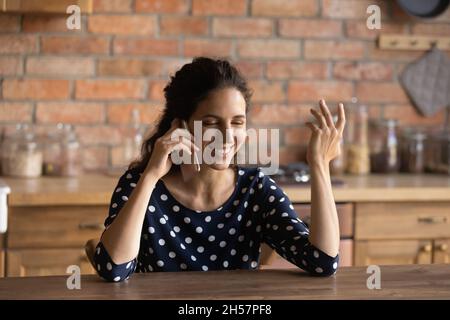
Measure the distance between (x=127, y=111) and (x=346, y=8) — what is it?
1089 mm

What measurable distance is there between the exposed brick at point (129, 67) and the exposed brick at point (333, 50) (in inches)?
26.7

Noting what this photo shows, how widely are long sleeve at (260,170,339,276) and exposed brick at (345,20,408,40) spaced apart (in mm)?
1648

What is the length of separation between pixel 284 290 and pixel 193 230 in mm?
455

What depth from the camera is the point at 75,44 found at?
3.18 meters

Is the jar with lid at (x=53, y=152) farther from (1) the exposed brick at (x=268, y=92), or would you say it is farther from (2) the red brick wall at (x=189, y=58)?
(1) the exposed brick at (x=268, y=92)

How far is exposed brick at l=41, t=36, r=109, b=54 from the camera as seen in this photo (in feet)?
10.3

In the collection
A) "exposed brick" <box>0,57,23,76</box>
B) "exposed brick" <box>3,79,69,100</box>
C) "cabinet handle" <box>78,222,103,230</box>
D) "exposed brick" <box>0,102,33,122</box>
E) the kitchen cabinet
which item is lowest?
"cabinet handle" <box>78,222,103,230</box>

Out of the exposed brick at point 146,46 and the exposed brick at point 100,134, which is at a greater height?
the exposed brick at point 146,46

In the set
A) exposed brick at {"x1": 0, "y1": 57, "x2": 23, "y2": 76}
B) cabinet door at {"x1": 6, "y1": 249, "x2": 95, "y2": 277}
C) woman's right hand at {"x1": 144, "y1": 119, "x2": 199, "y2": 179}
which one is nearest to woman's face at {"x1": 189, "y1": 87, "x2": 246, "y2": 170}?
woman's right hand at {"x1": 144, "y1": 119, "x2": 199, "y2": 179}

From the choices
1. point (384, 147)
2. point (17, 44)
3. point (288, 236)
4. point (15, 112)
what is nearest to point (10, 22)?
point (17, 44)

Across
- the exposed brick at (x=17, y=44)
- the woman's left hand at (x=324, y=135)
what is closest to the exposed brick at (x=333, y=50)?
the exposed brick at (x=17, y=44)

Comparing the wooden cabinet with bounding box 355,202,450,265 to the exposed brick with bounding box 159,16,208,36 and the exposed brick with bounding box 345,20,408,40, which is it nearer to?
the exposed brick with bounding box 345,20,408,40

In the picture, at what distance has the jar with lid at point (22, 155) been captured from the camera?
3023 mm

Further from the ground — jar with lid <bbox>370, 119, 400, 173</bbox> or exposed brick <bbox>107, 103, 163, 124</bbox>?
exposed brick <bbox>107, 103, 163, 124</bbox>
